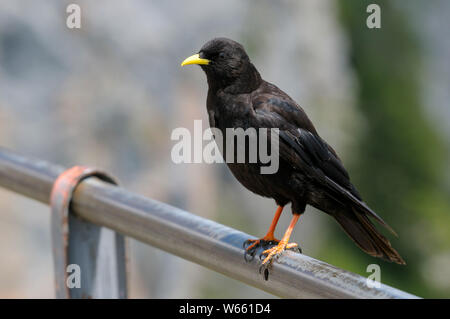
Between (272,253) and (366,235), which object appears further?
(366,235)

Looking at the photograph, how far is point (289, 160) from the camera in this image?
2.72 meters

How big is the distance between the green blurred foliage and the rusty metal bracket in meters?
8.96

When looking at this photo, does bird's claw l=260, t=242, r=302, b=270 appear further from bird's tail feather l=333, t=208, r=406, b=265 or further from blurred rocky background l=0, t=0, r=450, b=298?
blurred rocky background l=0, t=0, r=450, b=298

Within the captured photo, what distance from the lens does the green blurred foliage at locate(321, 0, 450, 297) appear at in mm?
11234

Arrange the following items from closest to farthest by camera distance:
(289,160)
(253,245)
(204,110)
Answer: (253,245) < (289,160) < (204,110)

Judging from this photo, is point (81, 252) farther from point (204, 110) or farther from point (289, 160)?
point (204, 110)

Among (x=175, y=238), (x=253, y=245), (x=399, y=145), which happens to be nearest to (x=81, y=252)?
(x=175, y=238)

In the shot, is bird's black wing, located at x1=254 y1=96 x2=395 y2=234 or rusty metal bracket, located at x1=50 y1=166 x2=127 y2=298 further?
bird's black wing, located at x1=254 y1=96 x2=395 y2=234

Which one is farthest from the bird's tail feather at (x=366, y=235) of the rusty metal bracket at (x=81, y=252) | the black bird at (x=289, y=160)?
the rusty metal bracket at (x=81, y=252)

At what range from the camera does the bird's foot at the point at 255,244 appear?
6.71 ft

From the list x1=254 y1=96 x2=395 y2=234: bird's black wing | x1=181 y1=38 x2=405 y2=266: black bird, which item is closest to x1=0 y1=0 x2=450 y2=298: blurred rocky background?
x1=181 y1=38 x2=405 y2=266: black bird

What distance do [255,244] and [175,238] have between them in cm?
38

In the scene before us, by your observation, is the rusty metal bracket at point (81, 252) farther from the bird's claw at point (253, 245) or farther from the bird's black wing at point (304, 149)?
the bird's black wing at point (304, 149)
